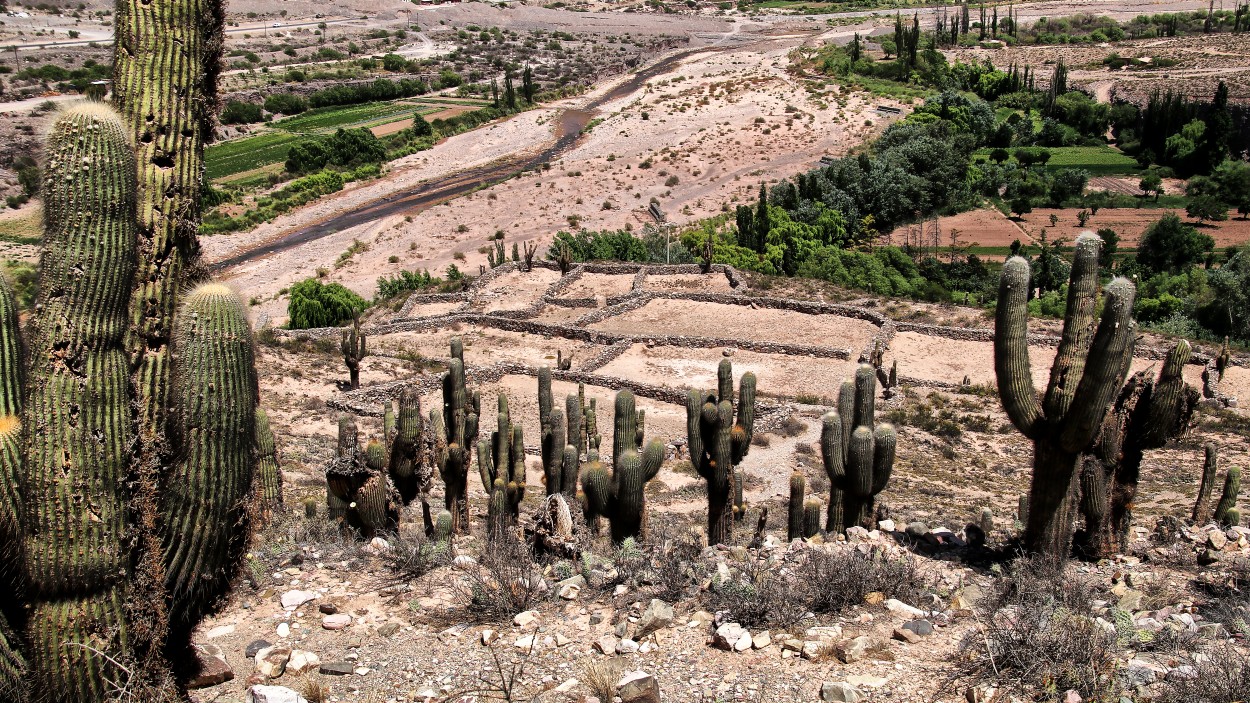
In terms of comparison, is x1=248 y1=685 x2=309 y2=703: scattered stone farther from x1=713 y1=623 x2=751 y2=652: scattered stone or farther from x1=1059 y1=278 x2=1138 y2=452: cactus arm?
x1=1059 y1=278 x2=1138 y2=452: cactus arm

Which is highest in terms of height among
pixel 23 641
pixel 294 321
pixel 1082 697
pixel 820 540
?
pixel 23 641

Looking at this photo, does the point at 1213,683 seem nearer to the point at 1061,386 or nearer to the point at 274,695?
the point at 1061,386

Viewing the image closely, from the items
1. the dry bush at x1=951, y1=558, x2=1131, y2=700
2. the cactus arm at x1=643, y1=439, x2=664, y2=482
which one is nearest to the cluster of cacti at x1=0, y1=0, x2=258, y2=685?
the dry bush at x1=951, y1=558, x2=1131, y2=700

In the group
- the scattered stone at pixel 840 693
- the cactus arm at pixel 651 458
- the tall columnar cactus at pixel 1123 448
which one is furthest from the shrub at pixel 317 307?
the scattered stone at pixel 840 693

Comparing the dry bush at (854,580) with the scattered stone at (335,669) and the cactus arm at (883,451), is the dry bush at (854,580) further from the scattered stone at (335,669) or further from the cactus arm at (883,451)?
the scattered stone at (335,669)

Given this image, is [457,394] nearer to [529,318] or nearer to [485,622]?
[485,622]

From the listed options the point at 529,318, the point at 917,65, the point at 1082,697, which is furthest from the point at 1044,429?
the point at 917,65

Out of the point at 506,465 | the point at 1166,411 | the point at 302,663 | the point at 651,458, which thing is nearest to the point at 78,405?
the point at 302,663
